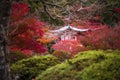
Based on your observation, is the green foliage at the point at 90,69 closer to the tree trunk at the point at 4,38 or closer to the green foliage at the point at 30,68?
the tree trunk at the point at 4,38

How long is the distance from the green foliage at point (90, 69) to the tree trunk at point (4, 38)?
3.04 ft

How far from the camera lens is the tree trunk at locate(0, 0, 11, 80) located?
5.88 meters

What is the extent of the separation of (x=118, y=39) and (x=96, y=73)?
5.93 meters

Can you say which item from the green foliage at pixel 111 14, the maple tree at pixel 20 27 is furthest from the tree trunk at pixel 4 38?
the green foliage at pixel 111 14

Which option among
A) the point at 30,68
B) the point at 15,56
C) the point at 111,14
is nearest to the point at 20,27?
the point at 30,68

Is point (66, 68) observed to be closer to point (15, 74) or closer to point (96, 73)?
point (96, 73)

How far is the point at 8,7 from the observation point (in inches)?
237

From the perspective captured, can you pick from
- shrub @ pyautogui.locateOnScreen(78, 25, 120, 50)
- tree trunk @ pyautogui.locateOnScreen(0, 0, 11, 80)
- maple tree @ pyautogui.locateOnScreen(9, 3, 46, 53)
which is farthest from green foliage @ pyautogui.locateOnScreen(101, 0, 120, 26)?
tree trunk @ pyautogui.locateOnScreen(0, 0, 11, 80)

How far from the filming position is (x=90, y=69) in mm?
5359

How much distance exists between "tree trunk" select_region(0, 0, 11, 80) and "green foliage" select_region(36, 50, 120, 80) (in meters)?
0.93

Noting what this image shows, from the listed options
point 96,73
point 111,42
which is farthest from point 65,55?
point 96,73

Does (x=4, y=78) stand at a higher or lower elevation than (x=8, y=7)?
lower

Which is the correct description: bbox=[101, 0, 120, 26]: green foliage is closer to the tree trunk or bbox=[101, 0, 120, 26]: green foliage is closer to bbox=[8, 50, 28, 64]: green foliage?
bbox=[8, 50, 28, 64]: green foliage

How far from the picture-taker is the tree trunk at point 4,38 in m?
5.88
